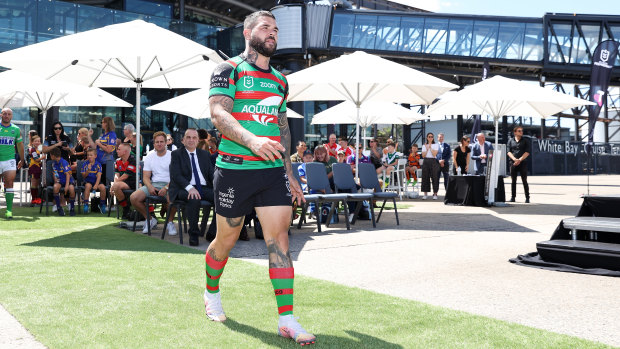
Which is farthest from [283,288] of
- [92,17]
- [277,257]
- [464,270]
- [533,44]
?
[533,44]

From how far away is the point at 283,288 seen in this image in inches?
126

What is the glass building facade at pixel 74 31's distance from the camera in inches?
806

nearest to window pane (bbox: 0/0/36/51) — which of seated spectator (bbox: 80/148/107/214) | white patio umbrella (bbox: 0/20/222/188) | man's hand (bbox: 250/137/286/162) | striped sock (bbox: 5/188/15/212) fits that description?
seated spectator (bbox: 80/148/107/214)

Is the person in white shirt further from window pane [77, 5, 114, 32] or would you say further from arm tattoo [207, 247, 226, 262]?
window pane [77, 5, 114, 32]

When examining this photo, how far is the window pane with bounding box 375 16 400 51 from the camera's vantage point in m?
30.0

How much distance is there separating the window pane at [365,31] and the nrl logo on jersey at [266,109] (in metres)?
27.3

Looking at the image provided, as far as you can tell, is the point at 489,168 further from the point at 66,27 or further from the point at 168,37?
the point at 66,27

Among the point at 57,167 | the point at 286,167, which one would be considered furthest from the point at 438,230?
the point at 57,167

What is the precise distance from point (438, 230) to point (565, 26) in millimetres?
27471

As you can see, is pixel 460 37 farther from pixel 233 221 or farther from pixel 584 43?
pixel 233 221

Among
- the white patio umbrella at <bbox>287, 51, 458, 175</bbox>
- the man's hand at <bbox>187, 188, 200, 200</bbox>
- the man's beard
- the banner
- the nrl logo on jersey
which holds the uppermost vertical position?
the banner

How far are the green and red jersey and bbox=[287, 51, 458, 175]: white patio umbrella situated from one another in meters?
6.34

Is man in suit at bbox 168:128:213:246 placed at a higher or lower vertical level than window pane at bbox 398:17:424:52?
lower

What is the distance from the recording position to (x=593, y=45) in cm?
3184
